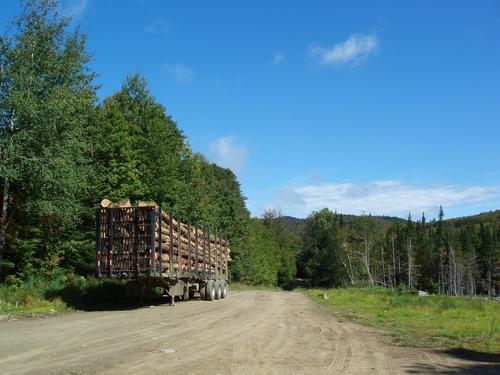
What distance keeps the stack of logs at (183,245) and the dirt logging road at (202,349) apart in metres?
4.27

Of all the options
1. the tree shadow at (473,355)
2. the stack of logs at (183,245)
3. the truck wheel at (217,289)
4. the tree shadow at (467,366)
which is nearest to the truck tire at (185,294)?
the stack of logs at (183,245)

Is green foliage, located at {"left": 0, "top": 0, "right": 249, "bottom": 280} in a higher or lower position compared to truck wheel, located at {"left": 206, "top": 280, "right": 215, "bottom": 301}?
higher

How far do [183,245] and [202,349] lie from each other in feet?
39.7

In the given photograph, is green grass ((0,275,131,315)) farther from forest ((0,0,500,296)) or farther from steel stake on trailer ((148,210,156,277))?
steel stake on trailer ((148,210,156,277))

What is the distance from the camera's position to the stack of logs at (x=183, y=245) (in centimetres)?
1873

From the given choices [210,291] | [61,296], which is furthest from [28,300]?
[210,291]

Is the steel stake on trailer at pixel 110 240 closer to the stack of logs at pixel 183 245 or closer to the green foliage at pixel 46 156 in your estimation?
the stack of logs at pixel 183 245

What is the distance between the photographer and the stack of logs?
61.5 feet

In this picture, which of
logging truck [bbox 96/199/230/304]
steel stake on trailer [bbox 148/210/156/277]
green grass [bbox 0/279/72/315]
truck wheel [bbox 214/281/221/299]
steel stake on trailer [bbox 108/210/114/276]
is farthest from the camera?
truck wheel [bbox 214/281/221/299]

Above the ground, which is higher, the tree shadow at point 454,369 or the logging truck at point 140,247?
the logging truck at point 140,247

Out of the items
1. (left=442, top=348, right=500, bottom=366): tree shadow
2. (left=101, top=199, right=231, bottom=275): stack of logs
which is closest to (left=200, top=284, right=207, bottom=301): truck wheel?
(left=101, top=199, right=231, bottom=275): stack of logs

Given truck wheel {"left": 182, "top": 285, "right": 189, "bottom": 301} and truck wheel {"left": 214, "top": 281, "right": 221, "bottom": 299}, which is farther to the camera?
truck wheel {"left": 214, "top": 281, "right": 221, "bottom": 299}

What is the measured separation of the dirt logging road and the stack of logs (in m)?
4.27

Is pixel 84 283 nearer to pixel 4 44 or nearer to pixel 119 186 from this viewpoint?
pixel 119 186
